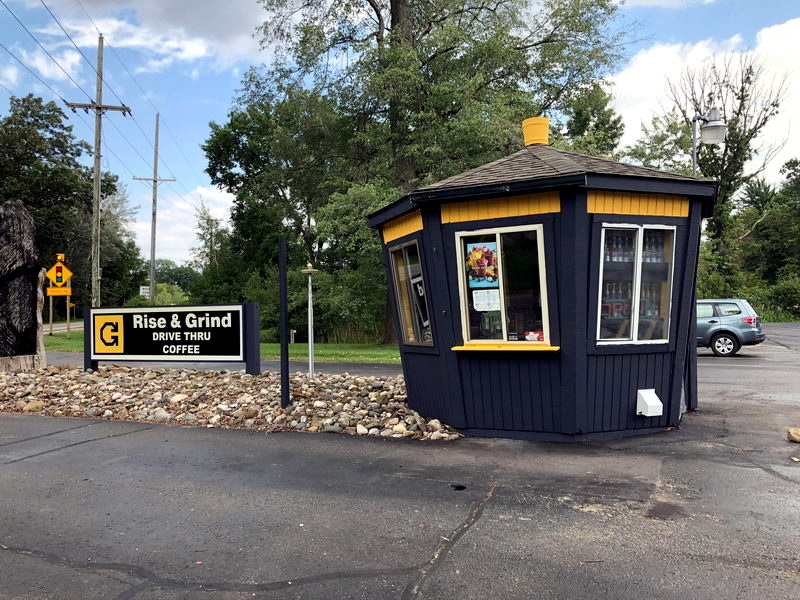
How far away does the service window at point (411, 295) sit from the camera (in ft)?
22.6

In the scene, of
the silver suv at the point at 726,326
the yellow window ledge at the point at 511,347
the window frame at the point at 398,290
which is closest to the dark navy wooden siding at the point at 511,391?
the yellow window ledge at the point at 511,347

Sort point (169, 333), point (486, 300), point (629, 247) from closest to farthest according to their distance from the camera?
point (629, 247) → point (486, 300) → point (169, 333)

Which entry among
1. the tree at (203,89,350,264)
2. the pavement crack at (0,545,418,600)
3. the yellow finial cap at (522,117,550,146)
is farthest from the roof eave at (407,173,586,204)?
the tree at (203,89,350,264)

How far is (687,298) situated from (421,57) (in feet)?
45.8

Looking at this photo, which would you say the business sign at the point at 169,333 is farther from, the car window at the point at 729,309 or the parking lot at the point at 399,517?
the car window at the point at 729,309

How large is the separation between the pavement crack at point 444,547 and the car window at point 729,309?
1484 centimetres

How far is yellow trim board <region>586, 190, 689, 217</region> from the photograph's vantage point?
588cm

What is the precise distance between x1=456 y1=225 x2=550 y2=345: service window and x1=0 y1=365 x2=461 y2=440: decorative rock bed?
1365 mm

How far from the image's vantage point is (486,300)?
20.4 feet

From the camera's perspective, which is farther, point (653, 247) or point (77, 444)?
point (77, 444)

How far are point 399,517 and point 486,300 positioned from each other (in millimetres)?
2849

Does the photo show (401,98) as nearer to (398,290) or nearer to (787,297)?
(398,290)

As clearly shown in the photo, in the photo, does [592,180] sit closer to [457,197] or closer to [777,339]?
[457,197]

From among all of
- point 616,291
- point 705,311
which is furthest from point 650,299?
point 705,311
